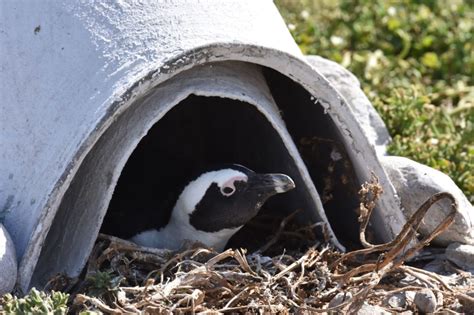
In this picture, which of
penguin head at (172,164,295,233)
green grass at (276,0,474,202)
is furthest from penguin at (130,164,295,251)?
green grass at (276,0,474,202)

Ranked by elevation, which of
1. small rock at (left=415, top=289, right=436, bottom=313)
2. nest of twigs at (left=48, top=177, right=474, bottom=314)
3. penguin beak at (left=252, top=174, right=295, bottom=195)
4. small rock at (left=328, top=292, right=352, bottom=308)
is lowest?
small rock at (left=415, top=289, right=436, bottom=313)

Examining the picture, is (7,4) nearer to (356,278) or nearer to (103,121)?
(103,121)

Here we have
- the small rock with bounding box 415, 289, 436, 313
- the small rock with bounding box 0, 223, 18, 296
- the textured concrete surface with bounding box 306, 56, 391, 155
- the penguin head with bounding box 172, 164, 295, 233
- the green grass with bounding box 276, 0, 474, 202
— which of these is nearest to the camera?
the small rock with bounding box 0, 223, 18, 296

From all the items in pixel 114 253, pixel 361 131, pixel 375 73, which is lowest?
pixel 114 253

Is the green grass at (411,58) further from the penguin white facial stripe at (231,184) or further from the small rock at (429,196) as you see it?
the penguin white facial stripe at (231,184)

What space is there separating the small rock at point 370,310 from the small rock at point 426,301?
0.52 feet

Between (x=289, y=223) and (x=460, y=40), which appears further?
(x=460, y=40)

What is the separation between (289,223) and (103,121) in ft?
3.57

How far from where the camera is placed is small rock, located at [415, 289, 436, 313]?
386 centimetres

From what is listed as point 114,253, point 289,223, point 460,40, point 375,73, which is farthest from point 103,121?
point 460,40

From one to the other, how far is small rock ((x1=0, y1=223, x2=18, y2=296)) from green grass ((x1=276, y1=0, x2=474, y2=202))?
2.00 meters

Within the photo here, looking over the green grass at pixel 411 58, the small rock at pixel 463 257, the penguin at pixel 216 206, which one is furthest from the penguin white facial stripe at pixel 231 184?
the green grass at pixel 411 58

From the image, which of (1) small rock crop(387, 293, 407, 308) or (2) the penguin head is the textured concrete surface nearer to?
(2) the penguin head

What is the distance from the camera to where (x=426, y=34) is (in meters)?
6.63
